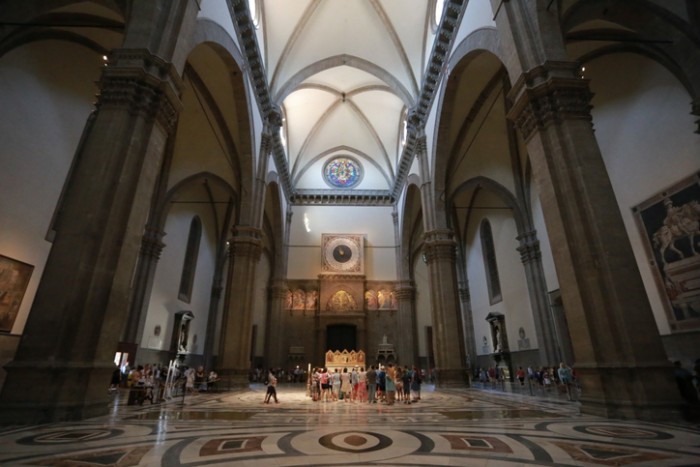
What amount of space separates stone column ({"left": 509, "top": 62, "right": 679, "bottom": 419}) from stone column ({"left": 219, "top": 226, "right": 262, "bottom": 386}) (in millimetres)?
10211

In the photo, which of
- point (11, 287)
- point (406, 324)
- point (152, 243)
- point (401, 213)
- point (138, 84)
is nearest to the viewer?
point (138, 84)

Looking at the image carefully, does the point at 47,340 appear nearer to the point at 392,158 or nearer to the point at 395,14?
the point at 395,14

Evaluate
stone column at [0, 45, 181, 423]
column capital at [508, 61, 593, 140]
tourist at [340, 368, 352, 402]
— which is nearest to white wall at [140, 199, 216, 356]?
tourist at [340, 368, 352, 402]

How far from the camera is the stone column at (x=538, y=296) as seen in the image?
1399 cm

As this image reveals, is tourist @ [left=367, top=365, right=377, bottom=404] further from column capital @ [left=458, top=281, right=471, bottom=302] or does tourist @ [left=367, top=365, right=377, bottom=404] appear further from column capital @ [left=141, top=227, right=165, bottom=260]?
column capital @ [left=458, top=281, right=471, bottom=302]

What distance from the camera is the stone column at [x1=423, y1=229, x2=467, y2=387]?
1284cm

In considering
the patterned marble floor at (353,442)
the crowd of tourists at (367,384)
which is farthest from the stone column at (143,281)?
the patterned marble floor at (353,442)

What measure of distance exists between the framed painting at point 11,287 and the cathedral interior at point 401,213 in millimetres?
71

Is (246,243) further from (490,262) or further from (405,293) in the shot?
(490,262)

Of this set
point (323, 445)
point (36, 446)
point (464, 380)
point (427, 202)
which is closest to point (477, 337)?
point (464, 380)

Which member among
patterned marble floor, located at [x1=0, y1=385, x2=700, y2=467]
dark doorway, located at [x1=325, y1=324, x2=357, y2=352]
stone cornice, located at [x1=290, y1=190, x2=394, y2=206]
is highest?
stone cornice, located at [x1=290, y1=190, x2=394, y2=206]

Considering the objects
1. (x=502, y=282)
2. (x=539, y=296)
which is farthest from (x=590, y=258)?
(x=502, y=282)

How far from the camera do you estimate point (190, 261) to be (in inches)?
754

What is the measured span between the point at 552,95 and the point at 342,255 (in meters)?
18.4
